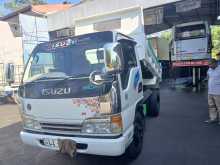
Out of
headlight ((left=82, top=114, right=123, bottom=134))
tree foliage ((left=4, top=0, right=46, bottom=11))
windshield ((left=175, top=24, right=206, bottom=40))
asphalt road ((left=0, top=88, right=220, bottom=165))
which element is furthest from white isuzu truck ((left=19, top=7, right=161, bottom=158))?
tree foliage ((left=4, top=0, right=46, bottom=11))

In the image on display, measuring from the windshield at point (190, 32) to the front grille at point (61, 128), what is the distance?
40.8ft

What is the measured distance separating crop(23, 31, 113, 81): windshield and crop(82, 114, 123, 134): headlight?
0.70 metres

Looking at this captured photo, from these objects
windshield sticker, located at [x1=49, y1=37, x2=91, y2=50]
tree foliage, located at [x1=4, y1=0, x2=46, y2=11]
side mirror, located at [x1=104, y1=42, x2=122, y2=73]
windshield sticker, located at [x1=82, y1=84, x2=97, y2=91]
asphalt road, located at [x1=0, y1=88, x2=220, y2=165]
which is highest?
tree foliage, located at [x1=4, y1=0, x2=46, y2=11]

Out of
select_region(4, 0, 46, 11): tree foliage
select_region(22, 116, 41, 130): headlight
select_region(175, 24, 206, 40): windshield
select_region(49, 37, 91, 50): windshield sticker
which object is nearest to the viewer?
select_region(22, 116, 41, 130): headlight

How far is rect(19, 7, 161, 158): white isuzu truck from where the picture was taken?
3.77 m

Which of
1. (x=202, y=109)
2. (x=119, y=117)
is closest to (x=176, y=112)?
(x=202, y=109)

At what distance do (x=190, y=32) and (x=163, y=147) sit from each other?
439 inches

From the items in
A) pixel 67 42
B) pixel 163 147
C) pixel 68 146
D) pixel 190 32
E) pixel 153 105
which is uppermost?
pixel 190 32

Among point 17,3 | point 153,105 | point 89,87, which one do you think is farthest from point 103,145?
point 17,3

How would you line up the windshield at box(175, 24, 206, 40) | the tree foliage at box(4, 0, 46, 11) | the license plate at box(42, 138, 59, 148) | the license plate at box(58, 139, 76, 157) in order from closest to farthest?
the license plate at box(58, 139, 76, 157)
the license plate at box(42, 138, 59, 148)
the windshield at box(175, 24, 206, 40)
the tree foliage at box(4, 0, 46, 11)

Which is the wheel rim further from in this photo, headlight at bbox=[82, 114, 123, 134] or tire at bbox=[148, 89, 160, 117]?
tire at bbox=[148, 89, 160, 117]

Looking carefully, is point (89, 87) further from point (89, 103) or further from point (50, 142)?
point (50, 142)

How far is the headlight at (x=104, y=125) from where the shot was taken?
3768 millimetres

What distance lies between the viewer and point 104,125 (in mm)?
3789
